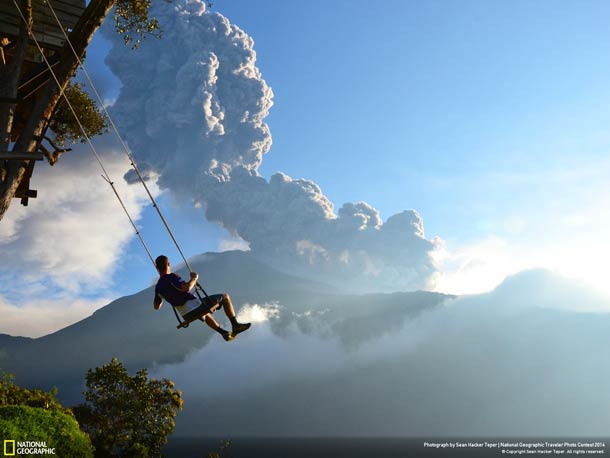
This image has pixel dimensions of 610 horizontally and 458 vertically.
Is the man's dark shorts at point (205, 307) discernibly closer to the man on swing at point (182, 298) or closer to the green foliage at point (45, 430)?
the man on swing at point (182, 298)

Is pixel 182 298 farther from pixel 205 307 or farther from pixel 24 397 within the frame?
pixel 24 397

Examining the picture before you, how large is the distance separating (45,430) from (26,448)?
71 cm

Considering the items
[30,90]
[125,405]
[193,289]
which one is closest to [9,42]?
[30,90]

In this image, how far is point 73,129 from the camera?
15.2m

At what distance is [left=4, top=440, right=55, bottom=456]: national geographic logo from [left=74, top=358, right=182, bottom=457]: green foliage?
11651 mm

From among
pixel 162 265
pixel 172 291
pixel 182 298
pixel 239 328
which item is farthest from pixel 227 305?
pixel 162 265

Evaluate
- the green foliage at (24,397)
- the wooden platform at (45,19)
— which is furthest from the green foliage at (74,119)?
the green foliage at (24,397)

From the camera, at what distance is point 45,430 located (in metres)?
10.3

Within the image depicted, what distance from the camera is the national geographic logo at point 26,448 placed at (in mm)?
9234

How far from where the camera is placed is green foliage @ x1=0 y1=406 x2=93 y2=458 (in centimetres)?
970

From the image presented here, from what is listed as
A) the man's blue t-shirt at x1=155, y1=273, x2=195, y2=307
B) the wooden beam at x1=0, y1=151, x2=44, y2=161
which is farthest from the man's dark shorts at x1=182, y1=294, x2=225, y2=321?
the wooden beam at x1=0, y1=151, x2=44, y2=161

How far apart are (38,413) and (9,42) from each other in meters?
9.27

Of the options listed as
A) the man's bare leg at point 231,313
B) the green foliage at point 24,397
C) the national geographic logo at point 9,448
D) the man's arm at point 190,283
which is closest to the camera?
the national geographic logo at point 9,448

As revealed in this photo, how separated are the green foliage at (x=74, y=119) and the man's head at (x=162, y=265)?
6.32 meters
